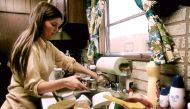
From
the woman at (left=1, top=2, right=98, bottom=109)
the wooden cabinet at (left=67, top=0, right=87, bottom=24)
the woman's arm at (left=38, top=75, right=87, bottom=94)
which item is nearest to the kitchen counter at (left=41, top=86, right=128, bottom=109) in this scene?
the woman at (left=1, top=2, right=98, bottom=109)

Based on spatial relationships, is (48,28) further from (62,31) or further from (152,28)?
(62,31)

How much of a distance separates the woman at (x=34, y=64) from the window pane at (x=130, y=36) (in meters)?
0.86

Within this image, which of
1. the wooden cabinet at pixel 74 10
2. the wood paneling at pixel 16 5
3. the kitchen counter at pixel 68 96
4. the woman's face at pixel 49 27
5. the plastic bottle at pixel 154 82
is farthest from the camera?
the wood paneling at pixel 16 5

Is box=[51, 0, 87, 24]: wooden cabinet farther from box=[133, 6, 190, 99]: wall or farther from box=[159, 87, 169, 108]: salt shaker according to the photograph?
box=[159, 87, 169, 108]: salt shaker

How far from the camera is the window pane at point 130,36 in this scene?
6.30 feet

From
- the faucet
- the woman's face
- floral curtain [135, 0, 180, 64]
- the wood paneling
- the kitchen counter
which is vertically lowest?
the kitchen counter

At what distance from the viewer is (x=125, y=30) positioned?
7.61 ft

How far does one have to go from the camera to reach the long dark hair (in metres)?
1.33

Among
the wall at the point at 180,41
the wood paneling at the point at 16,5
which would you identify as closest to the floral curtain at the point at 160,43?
the wall at the point at 180,41

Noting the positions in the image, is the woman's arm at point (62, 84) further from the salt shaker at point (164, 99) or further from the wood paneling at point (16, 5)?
the wood paneling at point (16, 5)

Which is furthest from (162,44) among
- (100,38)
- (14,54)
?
(100,38)

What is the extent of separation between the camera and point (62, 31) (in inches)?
133

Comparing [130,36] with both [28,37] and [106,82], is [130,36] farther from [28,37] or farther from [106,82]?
[28,37]

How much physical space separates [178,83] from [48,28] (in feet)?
3.23
